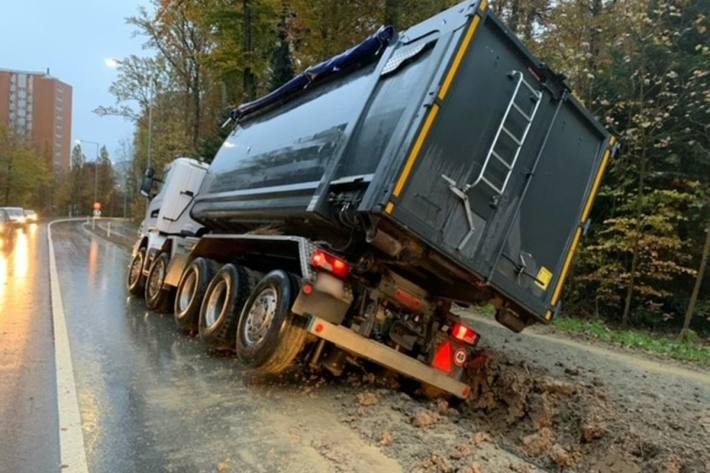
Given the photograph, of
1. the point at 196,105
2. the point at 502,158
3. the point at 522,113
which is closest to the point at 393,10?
the point at 522,113

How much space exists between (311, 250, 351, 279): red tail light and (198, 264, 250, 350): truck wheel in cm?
163

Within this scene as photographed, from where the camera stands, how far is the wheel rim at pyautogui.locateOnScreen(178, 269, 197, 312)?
24.1ft

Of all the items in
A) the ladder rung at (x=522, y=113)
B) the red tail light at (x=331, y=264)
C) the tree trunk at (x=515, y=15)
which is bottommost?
the red tail light at (x=331, y=264)

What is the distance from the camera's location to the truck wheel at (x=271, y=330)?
16.1 ft

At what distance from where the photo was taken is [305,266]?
15.6ft

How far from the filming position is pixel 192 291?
7352mm

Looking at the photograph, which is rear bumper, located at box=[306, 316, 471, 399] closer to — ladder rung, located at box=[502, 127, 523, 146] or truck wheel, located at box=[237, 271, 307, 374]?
truck wheel, located at box=[237, 271, 307, 374]

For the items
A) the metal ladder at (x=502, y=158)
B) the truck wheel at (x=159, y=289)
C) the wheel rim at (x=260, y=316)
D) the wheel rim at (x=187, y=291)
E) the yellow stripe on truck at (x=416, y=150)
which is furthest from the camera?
the truck wheel at (x=159, y=289)

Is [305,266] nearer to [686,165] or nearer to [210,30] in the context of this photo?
[686,165]

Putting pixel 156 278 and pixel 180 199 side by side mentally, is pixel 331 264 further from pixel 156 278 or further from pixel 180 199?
pixel 180 199

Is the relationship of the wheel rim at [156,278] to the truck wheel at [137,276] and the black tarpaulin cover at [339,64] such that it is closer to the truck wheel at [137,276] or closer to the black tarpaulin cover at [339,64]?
the truck wheel at [137,276]

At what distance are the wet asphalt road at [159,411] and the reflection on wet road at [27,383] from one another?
0.04 feet

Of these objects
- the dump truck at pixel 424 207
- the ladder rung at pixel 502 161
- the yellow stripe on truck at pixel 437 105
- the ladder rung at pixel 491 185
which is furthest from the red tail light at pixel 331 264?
the ladder rung at pixel 502 161

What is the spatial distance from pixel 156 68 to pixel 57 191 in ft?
164
